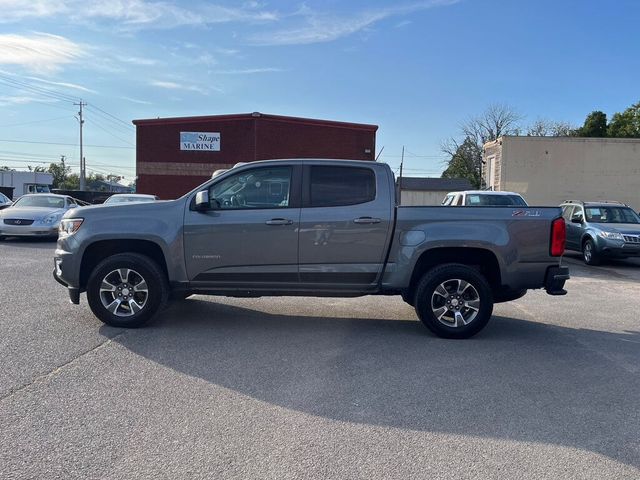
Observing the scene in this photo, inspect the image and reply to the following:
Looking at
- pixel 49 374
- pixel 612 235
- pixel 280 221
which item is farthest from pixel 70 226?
pixel 612 235

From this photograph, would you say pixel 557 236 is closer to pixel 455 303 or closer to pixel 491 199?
pixel 455 303

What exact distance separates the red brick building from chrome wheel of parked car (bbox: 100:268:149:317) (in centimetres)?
2561

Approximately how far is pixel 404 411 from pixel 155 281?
343 cm

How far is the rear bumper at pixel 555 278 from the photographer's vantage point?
6.20m

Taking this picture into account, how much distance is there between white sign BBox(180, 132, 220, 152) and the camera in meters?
32.1

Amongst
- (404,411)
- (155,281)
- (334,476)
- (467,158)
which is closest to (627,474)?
(404,411)

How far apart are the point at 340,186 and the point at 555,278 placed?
2717 millimetres

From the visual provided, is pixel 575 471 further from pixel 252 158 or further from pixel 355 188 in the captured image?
pixel 252 158

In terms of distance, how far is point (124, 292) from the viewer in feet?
20.8

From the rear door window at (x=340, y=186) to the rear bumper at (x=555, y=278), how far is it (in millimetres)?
2233

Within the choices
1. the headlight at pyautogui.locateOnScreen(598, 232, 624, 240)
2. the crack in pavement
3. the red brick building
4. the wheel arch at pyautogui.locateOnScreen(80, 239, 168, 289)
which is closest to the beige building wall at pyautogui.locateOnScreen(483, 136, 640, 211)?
the red brick building

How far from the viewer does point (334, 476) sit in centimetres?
317

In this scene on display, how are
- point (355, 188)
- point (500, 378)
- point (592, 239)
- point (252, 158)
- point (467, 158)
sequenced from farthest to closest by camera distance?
point (467, 158), point (252, 158), point (592, 239), point (355, 188), point (500, 378)

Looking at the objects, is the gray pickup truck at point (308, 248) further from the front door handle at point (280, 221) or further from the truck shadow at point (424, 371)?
the truck shadow at point (424, 371)
